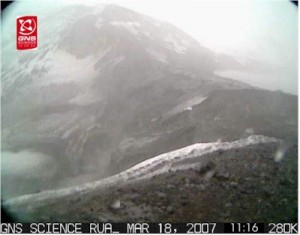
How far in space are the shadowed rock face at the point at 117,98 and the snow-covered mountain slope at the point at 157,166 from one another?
0.13 ft

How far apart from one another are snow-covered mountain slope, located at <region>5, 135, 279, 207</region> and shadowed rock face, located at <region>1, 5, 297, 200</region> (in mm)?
39

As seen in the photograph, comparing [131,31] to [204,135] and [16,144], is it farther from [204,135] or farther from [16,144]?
[16,144]

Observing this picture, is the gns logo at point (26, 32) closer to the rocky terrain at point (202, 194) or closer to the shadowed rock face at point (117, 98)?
the shadowed rock face at point (117, 98)

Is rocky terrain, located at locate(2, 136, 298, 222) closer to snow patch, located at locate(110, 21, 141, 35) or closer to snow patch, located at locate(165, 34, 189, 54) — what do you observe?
snow patch, located at locate(165, 34, 189, 54)

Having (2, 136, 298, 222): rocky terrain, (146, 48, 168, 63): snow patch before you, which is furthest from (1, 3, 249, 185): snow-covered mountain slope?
(2, 136, 298, 222): rocky terrain

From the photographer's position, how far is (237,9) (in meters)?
3.13

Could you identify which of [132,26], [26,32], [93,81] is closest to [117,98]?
[93,81]

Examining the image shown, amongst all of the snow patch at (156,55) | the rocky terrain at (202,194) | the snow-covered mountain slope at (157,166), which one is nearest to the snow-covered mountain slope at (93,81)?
the snow patch at (156,55)

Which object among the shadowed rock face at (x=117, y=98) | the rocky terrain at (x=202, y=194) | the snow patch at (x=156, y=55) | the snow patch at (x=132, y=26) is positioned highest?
the snow patch at (x=132, y=26)

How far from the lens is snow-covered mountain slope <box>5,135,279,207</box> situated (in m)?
3.04

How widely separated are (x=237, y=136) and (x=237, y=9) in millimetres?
812

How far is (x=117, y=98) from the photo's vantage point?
3.14m

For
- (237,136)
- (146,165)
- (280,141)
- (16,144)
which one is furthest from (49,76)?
(280,141)

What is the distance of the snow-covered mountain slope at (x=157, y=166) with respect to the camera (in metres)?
3.04
